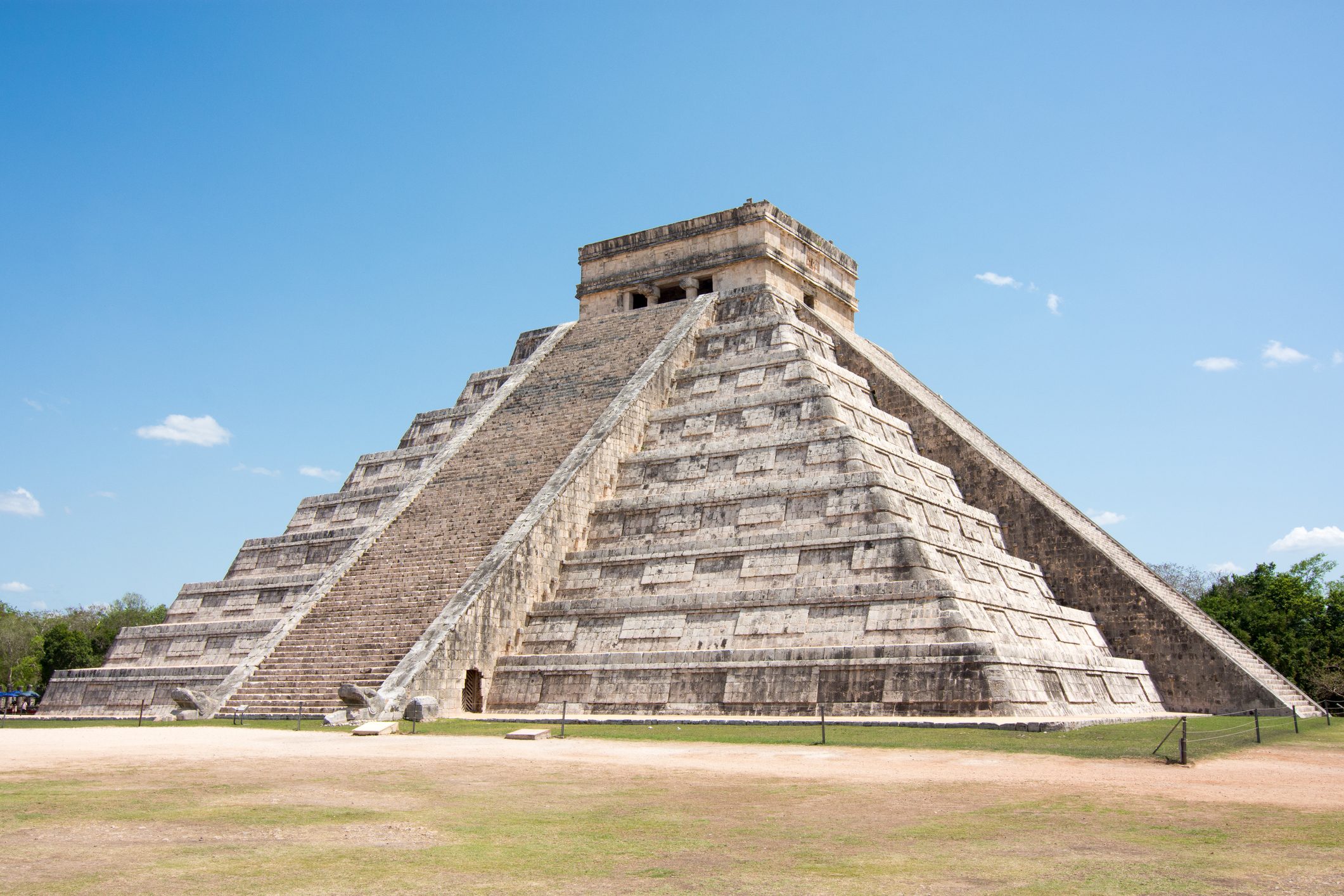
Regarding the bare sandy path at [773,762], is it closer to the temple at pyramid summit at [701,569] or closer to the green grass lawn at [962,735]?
the green grass lawn at [962,735]

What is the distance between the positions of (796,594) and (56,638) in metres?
24.2

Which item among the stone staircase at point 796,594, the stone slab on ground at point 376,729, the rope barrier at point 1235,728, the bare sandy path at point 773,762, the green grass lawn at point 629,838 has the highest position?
the stone staircase at point 796,594

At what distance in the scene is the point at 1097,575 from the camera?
20797 millimetres

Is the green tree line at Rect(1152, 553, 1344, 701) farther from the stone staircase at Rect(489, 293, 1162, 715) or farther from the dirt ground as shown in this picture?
the dirt ground

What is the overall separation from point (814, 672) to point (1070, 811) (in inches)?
316

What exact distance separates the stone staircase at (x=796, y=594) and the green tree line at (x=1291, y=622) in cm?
846

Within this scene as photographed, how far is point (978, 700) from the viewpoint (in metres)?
14.2

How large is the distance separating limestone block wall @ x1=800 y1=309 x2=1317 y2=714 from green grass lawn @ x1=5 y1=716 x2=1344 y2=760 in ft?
10.0

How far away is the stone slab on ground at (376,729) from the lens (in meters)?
13.7

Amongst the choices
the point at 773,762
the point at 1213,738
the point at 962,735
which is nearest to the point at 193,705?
the point at 773,762

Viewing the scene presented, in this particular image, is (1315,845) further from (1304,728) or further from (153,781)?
(1304,728)

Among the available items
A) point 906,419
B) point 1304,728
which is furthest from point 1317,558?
point 1304,728

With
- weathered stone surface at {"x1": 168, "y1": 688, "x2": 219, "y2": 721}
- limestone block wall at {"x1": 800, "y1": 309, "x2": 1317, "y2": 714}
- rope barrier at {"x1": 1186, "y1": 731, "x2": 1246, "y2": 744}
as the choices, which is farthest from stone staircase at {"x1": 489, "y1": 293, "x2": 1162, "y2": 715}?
weathered stone surface at {"x1": 168, "y1": 688, "x2": 219, "y2": 721}

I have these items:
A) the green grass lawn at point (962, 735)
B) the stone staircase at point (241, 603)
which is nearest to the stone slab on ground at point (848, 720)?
the green grass lawn at point (962, 735)
